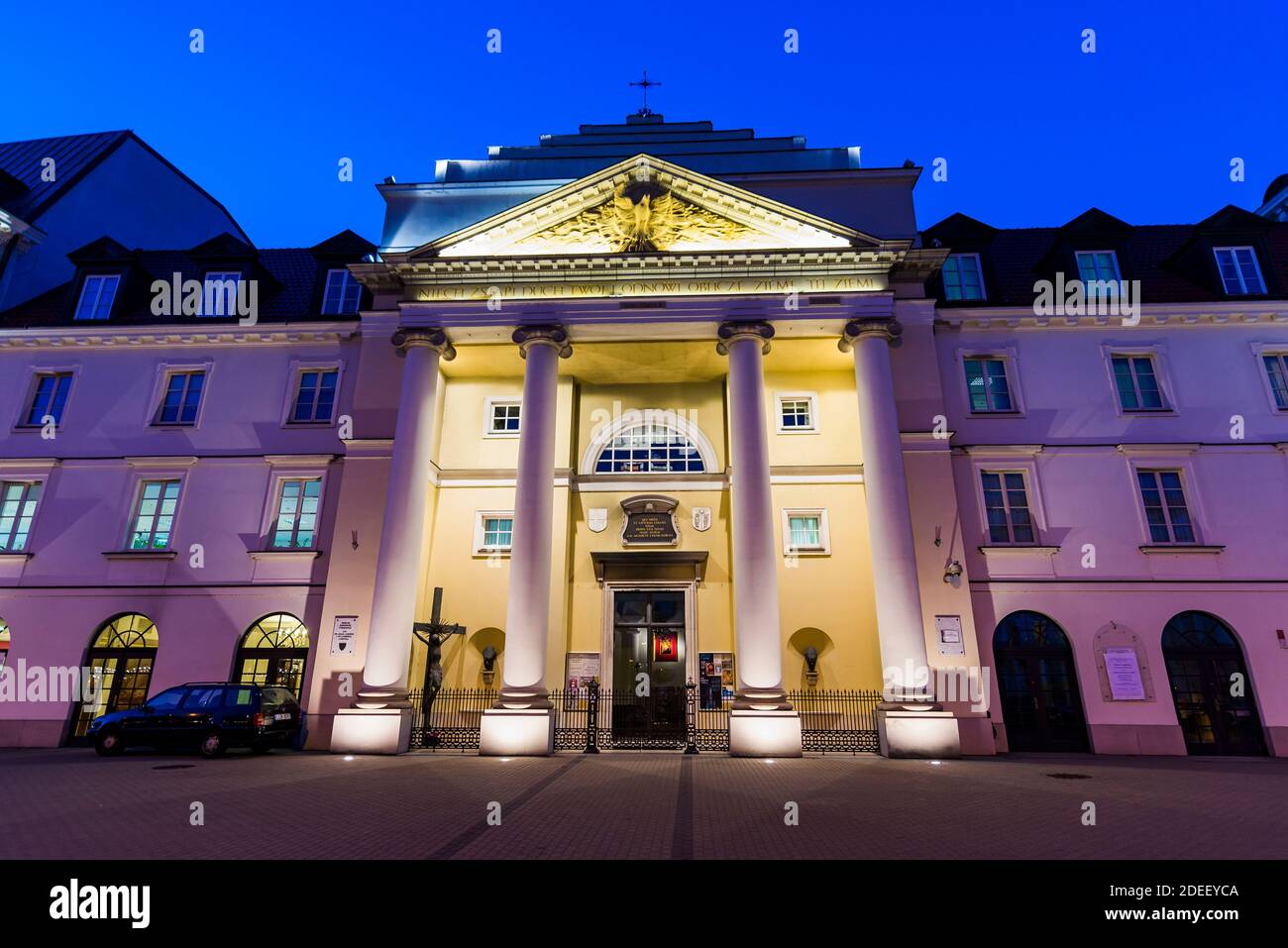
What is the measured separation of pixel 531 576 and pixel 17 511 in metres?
16.3

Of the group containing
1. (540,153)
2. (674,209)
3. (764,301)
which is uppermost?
(540,153)

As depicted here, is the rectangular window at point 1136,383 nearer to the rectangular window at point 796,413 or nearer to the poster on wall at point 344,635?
the rectangular window at point 796,413

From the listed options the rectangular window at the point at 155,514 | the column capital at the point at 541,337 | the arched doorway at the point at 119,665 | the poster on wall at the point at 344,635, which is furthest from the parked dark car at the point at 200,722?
the column capital at the point at 541,337

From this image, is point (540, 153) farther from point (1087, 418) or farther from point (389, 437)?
point (1087, 418)

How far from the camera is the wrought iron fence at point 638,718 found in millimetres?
15250

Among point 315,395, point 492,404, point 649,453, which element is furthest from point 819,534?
point 315,395

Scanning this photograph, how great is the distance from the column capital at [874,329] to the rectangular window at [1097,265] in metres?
6.96

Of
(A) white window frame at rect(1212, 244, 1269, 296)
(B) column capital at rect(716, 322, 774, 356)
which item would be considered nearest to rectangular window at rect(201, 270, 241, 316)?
(B) column capital at rect(716, 322, 774, 356)

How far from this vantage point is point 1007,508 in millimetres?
17297

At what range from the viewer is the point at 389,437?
17.6 metres

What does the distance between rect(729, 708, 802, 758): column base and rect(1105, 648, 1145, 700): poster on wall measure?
27.5 feet

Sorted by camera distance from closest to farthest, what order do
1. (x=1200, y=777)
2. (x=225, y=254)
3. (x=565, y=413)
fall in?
(x=1200, y=777) → (x=565, y=413) → (x=225, y=254)
